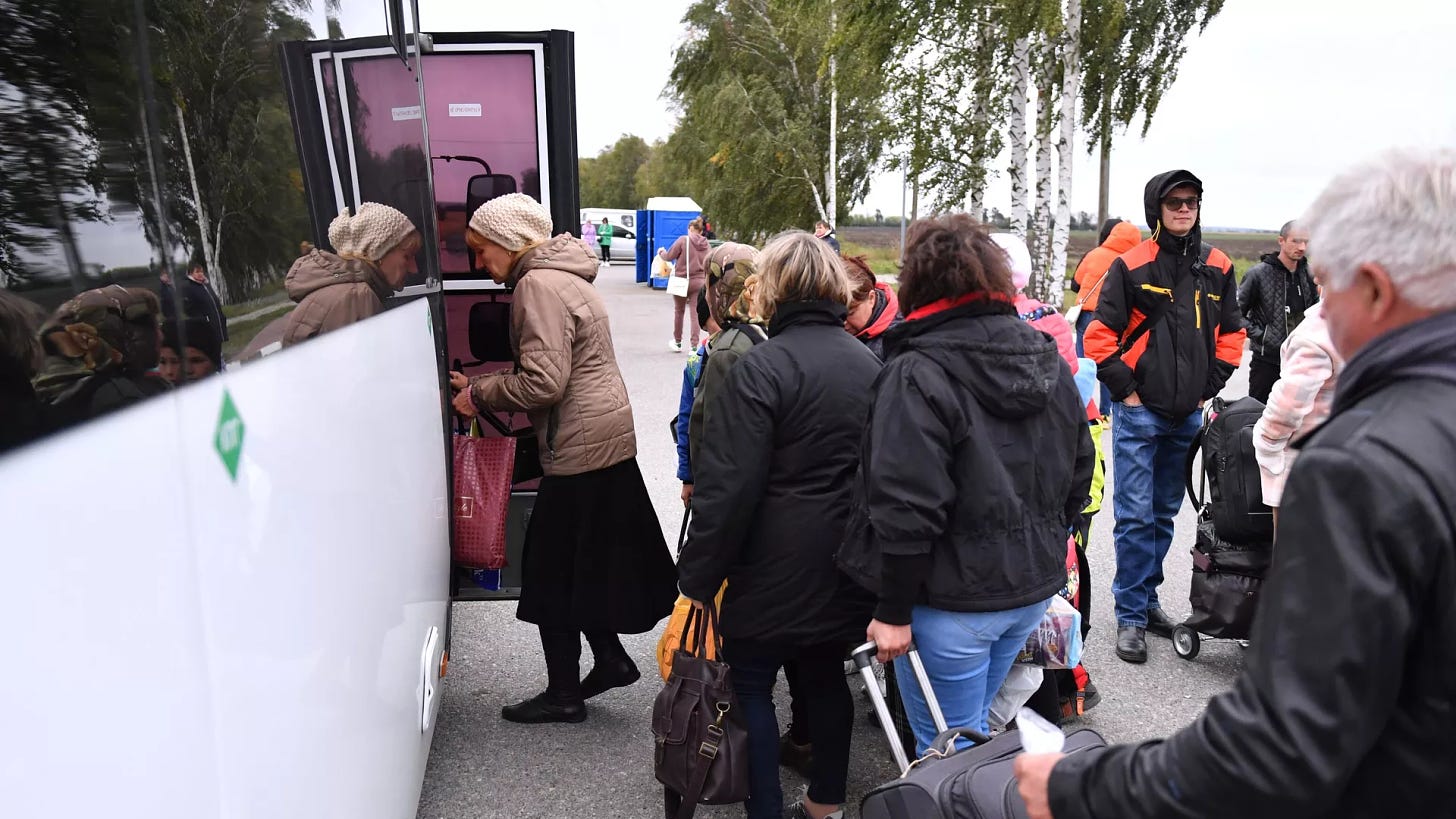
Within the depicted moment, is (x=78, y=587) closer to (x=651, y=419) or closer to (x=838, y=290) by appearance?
(x=838, y=290)

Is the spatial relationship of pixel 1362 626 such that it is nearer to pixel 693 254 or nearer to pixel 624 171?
pixel 693 254

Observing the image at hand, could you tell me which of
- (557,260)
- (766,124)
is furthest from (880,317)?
(766,124)

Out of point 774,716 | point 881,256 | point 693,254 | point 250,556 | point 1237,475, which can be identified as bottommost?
point 881,256

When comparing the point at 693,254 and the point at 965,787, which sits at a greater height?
the point at 965,787

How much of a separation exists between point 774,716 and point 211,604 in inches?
88.4

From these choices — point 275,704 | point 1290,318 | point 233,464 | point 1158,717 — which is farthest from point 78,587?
point 1290,318

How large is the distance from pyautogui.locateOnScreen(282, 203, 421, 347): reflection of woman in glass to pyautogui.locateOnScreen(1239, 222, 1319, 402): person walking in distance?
593 cm

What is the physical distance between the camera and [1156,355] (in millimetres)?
4457

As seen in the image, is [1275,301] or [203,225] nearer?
[203,225]

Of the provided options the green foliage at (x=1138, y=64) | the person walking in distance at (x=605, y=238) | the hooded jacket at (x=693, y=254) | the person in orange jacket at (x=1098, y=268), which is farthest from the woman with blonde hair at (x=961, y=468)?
the person walking in distance at (x=605, y=238)

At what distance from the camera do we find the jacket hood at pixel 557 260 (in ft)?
11.8

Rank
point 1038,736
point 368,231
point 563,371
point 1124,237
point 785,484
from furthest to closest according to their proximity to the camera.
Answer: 1. point 1124,237
2. point 563,371
3. point 785,484
4. point 368,231
5. point 1038,736

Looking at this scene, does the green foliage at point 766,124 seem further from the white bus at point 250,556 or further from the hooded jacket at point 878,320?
the white bus at point 250,556

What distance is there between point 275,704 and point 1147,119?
1906 cm
